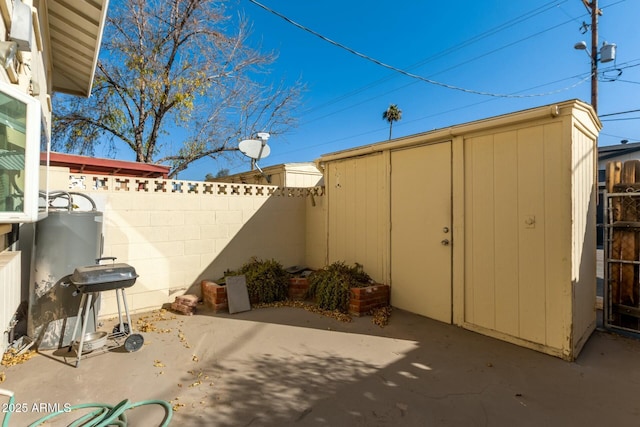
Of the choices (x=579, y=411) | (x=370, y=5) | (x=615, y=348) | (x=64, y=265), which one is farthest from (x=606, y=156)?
(x=64, y=265)

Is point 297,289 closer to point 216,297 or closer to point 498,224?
point 216,297

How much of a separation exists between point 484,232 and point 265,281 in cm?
304

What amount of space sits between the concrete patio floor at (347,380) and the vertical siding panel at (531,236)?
345mm

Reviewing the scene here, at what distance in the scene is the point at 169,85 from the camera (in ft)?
28.7

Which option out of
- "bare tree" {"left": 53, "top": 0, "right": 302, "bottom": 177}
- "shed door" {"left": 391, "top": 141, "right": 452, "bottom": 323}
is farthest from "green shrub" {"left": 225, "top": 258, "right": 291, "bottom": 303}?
"bare tree" {"left": 53, "top": 0, "right": 302, "bottom": 177}

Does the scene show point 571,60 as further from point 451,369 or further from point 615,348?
point 451,369

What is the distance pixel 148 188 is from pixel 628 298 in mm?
6086

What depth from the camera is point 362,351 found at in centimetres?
301

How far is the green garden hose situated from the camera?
1852 mm

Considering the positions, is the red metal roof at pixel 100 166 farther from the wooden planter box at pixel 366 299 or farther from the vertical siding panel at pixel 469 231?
the vertical siding panel at pixel 469 231

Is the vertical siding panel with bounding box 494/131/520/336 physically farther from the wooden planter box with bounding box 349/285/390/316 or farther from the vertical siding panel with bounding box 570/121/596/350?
the wooden planter box with bounding box 349/285/390/316

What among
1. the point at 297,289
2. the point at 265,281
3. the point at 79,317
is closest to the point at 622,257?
the point at 297,289

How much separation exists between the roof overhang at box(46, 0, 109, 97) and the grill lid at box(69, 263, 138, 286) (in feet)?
8.23

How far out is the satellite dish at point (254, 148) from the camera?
6418 millimetres
